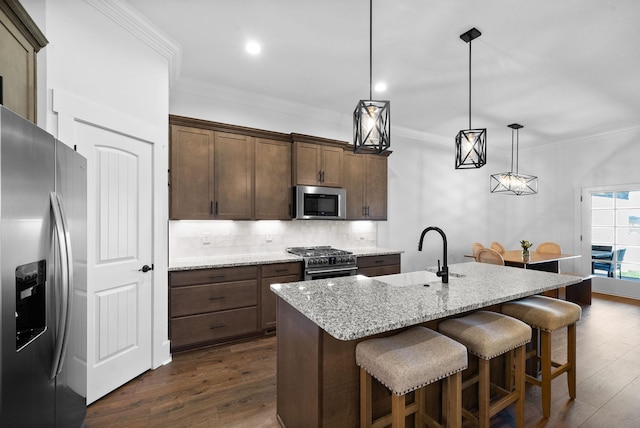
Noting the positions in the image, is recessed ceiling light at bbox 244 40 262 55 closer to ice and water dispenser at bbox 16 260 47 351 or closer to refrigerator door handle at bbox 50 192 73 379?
refrigerator door handle at bbox 50 192 73 379

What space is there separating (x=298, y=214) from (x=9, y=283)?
2852mm

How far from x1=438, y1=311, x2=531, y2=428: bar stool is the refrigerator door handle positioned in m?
1.96

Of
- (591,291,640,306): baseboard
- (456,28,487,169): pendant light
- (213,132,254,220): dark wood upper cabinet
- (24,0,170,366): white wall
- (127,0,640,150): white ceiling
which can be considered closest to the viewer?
(24,0,170,366): white wall

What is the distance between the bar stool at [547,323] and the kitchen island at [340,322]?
0.60 ft

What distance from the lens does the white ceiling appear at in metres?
2.30

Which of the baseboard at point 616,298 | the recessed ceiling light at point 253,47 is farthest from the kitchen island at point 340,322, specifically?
the baseboard at point 616,298

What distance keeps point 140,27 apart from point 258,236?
2.42 metres

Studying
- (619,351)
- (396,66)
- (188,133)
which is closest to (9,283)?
(188,133)

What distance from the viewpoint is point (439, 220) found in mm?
5688

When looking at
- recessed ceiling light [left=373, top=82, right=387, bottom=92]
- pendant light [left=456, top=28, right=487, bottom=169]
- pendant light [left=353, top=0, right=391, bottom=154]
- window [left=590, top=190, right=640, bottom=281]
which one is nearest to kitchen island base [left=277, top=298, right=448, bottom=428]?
pendant light [left=353, top=0, right=391, bottom=154]

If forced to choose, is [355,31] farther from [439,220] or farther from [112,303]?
[439,220]

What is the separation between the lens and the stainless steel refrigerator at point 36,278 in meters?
1.01

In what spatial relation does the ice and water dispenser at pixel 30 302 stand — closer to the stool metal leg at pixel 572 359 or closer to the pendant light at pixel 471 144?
the pendant light at pixel 471 144

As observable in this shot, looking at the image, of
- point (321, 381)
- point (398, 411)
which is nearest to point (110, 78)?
point (321, 381)
